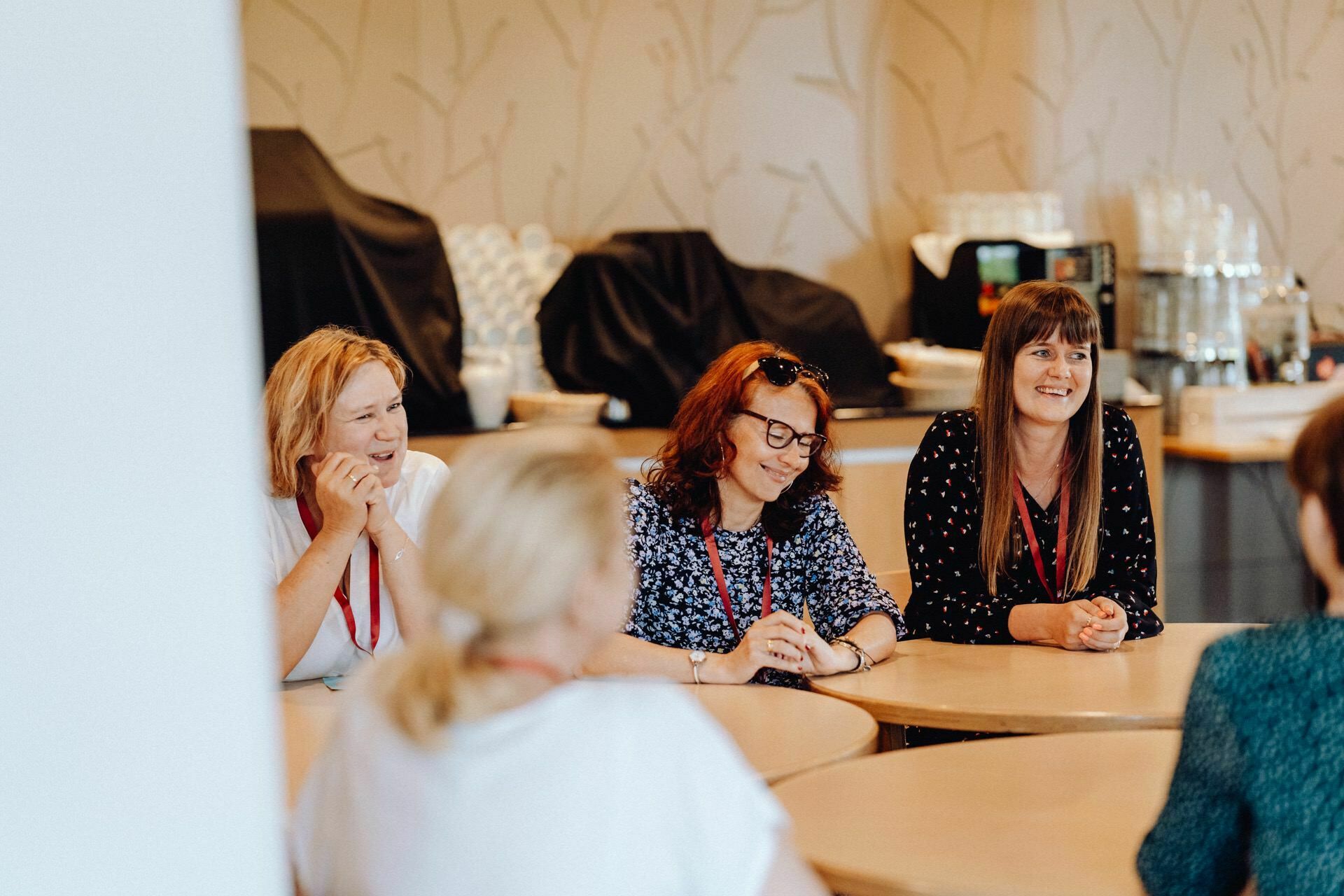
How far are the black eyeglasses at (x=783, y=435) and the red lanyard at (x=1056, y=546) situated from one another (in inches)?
18.8

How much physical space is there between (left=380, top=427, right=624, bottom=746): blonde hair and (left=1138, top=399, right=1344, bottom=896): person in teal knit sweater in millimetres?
636

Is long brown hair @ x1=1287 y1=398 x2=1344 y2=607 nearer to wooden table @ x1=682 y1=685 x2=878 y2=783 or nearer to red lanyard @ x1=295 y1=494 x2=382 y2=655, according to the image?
wooden table @ x1=682 y1=685 x2=878 y2=783

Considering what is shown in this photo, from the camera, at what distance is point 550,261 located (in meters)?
5.62

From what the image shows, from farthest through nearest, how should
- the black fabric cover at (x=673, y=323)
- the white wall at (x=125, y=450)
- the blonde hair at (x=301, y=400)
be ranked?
the black fabric cover at (x=673, y=323) → the blonde hair at (x=301, y=400) → the white wall at (x=125, y=450)

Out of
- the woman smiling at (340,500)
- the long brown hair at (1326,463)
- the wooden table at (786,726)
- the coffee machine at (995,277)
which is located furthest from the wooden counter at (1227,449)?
the long brown hair at (1326,463)

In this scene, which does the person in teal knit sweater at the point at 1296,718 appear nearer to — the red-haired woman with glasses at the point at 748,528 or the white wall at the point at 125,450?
the white wall at the point at 125,450

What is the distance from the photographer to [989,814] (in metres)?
1.76

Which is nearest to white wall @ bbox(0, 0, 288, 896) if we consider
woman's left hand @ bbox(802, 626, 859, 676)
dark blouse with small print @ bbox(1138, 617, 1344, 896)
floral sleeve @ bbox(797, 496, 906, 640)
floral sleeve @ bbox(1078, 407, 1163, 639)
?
dark blouse with small print @ bbox(1138, 617, 1344, 896)

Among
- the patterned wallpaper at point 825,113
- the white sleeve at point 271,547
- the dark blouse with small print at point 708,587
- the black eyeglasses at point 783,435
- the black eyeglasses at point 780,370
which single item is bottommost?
the dark blouse with small print at point 708,587

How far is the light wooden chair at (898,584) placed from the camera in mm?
3023

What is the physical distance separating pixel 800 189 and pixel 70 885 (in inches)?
218

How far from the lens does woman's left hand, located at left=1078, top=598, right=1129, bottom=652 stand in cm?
253

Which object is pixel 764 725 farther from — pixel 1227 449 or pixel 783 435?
pixel 1227 449

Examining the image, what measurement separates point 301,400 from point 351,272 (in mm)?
2070
